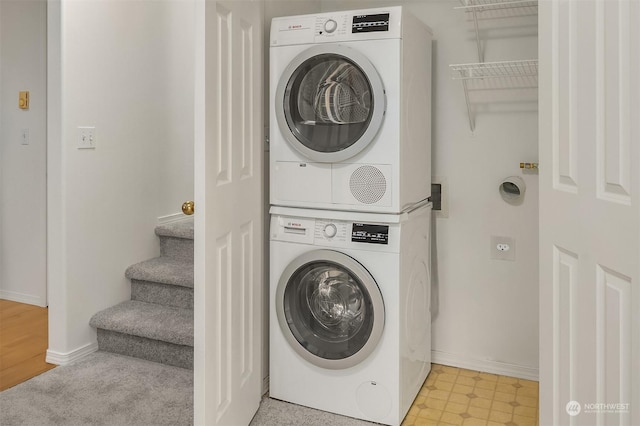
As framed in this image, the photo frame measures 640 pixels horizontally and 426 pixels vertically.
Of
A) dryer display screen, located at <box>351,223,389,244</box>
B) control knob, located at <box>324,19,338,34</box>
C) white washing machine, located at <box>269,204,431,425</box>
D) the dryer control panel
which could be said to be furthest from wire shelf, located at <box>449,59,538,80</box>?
dryer display screen, located at <box>351,223,389,244</box>

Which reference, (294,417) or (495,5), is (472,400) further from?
(495,5)

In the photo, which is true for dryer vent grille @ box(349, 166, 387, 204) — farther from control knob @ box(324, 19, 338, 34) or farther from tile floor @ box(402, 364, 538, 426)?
tile floor @ box(402, 364, 538, 426)

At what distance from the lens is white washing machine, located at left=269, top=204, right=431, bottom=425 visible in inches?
88.7

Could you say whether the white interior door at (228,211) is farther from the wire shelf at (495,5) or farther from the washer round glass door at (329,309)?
the wire shelf at (495,5)

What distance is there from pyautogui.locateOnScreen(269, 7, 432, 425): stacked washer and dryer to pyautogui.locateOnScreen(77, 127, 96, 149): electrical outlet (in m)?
1.13

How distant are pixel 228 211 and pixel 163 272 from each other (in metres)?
1.25

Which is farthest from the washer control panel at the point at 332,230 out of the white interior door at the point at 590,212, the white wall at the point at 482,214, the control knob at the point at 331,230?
the white interior door at the point at 590,212

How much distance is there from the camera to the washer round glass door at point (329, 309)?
7.43ft

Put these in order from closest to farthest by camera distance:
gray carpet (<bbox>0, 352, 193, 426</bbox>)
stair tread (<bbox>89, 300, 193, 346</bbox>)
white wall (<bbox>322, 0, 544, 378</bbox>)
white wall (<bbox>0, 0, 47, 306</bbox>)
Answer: gray carpet (<bbox>0, 352, 193, 426</bbox>) < white wall (<bbox>322, 0, 544, 378</bbox>) < stair tread (<bbox>89, 300, 193, 346</bbox>) < white wall (<bbox>0, 0, 47, 306</bbox>)

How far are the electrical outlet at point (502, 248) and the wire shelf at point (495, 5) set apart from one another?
3.60 feet

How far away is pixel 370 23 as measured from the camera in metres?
2.21

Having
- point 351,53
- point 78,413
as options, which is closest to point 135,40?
point 351,53

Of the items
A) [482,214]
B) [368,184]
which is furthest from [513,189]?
[368,184]

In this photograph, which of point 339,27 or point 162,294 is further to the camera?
point 162,294
